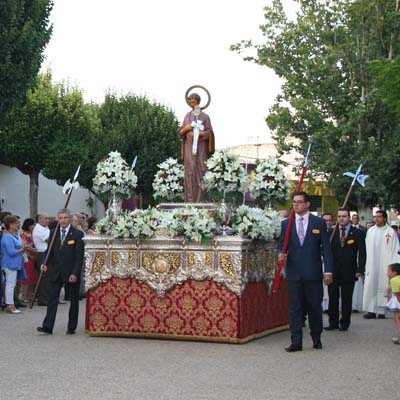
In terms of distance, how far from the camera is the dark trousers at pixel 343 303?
14.0 m

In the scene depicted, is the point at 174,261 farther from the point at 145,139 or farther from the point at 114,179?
the point at 145,139

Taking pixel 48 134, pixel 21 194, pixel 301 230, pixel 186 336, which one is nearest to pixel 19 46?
pixel 186 336

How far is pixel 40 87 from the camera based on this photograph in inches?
1519

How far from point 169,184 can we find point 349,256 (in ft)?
10.3

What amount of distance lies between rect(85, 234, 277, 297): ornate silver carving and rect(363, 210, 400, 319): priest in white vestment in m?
3.92

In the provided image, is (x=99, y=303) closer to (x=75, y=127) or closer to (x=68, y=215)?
(x=68, y=215)

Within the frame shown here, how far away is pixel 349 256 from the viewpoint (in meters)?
14.4

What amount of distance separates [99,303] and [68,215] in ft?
4.83

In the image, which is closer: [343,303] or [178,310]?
[178,310]

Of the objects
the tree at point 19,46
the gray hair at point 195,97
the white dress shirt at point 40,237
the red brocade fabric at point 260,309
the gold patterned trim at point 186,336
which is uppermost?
the tree at point 19,46

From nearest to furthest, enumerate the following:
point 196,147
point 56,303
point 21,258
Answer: point 56,303 < point 196,147 < point 21,258

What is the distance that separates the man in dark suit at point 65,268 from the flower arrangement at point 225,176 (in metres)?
2.12

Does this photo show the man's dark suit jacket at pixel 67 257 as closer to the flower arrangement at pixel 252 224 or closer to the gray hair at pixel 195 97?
the flower arrangement at pixel 252 224

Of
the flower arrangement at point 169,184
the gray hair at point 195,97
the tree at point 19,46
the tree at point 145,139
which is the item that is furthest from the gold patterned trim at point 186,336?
the tree at point 145,139
